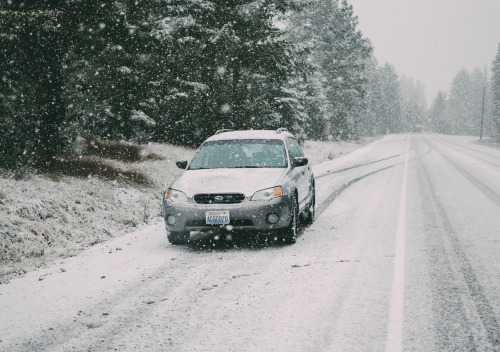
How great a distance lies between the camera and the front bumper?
7016 mm

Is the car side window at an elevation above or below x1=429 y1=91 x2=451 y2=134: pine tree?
below

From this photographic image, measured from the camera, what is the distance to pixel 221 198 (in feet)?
23.3

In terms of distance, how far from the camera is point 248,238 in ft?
26.7

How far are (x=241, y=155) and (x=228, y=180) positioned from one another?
1.16 m

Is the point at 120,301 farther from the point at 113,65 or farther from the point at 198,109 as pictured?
the point at 198,109

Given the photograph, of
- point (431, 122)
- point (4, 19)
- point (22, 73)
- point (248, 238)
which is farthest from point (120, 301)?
point (431, 122)

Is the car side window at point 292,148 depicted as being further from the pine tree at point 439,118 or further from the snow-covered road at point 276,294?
the pine tree at point 439,118

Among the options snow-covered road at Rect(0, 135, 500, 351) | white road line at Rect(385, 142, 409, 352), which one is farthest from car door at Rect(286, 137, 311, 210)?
white road line at Rect(385, 142, 409, 352)

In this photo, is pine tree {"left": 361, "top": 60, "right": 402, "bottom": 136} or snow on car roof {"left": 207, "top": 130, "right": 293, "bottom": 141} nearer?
snow on car roof {"left": 207, "top": 130, "right": 293, "bottom": 141}

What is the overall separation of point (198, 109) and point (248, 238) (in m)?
13.6

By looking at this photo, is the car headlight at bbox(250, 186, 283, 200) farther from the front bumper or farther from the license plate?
the license plate

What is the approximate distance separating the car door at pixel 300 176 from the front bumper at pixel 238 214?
3.57 feet

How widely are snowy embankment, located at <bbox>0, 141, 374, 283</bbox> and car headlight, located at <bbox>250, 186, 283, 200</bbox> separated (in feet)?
9.76

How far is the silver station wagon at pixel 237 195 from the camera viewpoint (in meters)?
7.05
